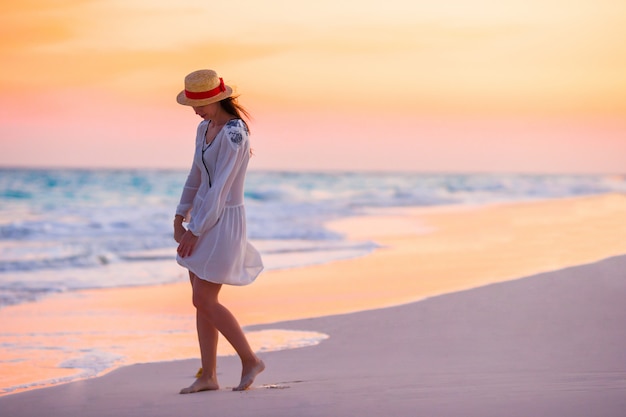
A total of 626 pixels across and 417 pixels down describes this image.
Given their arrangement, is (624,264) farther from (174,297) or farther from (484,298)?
(174,297)

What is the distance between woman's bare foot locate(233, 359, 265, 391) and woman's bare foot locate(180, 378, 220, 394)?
13 centimetres

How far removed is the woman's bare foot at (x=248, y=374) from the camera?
14.8 feet

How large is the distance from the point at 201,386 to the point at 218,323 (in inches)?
14.1

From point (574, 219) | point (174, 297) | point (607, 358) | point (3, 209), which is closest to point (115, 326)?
point (174, 297)

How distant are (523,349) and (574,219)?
42.1 feet

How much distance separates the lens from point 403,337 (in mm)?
6082

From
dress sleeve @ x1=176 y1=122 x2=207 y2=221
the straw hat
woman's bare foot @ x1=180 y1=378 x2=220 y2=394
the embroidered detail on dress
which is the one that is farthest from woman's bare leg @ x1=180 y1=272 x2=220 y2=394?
the straw hat

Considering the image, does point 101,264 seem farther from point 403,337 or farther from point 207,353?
point 207,353

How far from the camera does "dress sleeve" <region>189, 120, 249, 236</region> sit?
4.28 meters

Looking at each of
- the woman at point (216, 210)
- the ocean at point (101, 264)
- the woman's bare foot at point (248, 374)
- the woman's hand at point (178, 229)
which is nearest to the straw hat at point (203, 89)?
the woman at point (216, 210)

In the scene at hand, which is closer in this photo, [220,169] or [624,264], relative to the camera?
[220,169]

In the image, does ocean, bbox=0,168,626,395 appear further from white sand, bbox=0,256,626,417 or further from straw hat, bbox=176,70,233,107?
straw hat, bbox=176,70,233,107

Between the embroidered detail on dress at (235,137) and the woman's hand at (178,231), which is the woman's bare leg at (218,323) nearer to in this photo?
the woman's hand at (178,231)

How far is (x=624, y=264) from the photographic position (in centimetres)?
880
